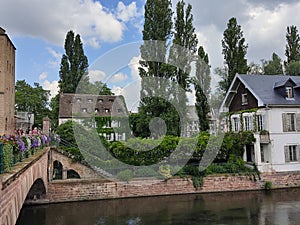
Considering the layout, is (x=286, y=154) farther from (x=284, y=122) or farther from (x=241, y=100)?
(x=241, y=100)

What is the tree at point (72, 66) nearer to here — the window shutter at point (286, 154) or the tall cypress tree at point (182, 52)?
the tall cypress tree at point (182, 52)

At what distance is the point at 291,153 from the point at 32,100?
34.6 m

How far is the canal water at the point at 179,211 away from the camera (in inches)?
551

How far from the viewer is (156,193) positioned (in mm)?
19391

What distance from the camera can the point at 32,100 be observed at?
4234 centimetres

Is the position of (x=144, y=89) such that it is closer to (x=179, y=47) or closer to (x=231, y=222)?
(x=179, y=47)

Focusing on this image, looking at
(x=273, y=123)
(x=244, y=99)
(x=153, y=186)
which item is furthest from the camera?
(x=244, y=99)

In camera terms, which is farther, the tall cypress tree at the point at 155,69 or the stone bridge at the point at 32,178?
the tall cypress tree at the point at 155,69

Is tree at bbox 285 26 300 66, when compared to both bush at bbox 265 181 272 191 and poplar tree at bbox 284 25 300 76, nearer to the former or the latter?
poplar tree at bbox 284 25 300 76

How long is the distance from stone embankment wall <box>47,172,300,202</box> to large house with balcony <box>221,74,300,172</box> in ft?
3.23

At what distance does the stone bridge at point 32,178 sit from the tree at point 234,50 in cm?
1766

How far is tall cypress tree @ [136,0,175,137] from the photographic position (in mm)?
24812

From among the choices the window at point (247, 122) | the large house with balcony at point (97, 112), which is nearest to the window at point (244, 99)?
the window at point (247, 122)

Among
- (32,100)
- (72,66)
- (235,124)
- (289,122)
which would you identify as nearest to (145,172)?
(235,124)
